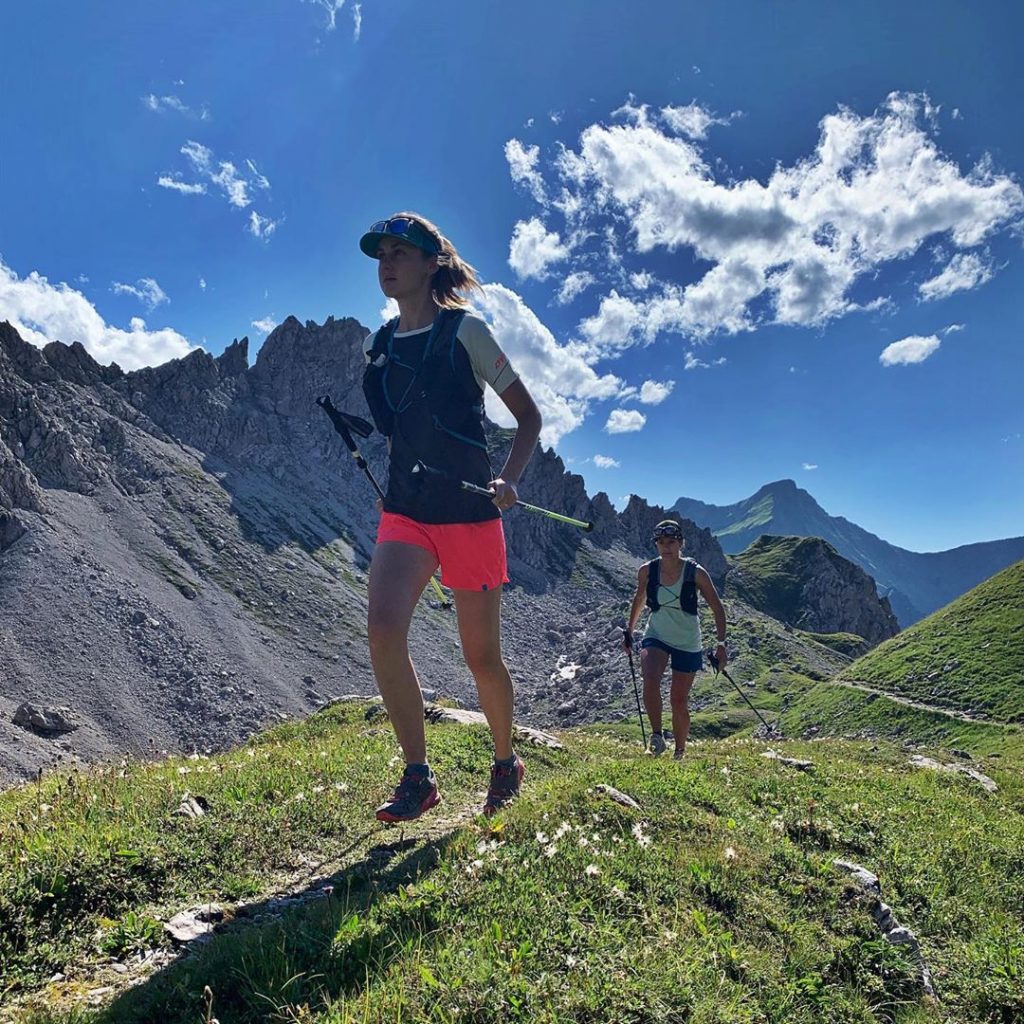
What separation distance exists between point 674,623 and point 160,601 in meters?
135

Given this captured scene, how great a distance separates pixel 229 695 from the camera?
117 meters

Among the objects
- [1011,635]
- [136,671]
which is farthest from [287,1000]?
[136,671]

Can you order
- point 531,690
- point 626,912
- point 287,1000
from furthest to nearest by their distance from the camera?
point 531,690
point 626,912
point 287,1000

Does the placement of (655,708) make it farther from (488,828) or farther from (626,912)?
(626,912)

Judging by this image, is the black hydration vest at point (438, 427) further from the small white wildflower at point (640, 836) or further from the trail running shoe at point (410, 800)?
the small white wildflower at point (640, 836)

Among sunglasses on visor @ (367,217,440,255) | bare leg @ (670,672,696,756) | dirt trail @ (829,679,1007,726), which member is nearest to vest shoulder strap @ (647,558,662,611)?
bare leg @ (670,672,696,756)

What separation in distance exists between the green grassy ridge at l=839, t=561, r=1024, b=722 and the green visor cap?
68057 mm

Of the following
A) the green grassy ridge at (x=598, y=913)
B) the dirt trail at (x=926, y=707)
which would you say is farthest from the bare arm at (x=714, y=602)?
the dirt trail at (x=926, y=707)

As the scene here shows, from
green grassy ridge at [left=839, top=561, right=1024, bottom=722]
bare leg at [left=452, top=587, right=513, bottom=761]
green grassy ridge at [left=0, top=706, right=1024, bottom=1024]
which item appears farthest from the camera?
green grassy ridge at [left=839, top=561, right=1024, bottom=722]

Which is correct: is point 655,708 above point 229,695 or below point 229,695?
above

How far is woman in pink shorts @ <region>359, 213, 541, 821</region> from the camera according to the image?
670 centimetres

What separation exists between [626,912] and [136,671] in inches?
4991

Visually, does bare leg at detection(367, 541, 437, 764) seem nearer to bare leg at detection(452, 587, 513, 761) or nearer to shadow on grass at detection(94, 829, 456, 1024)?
bare leg at detection(452, 587, 513, 761)

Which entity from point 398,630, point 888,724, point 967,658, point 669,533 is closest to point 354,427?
point 398,630
